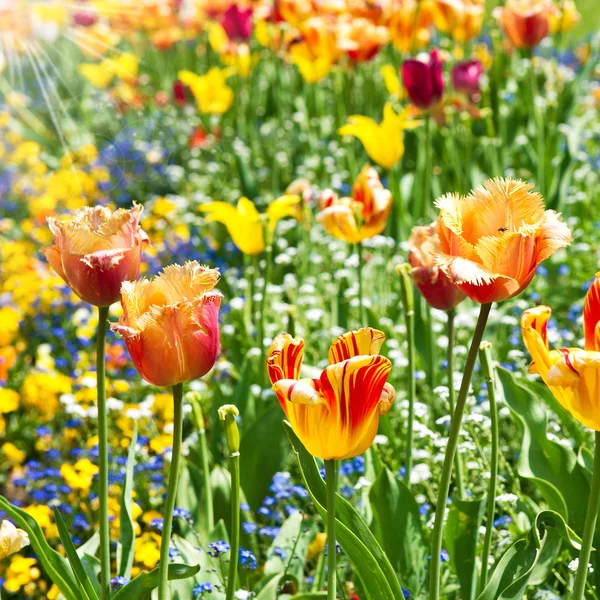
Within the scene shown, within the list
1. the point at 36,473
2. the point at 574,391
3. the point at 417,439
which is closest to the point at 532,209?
the point at 574,391

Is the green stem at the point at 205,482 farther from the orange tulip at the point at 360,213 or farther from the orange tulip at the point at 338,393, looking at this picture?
the orange tulip at the point at 360,213

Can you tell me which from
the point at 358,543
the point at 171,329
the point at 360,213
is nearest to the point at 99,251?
the point at 171,329

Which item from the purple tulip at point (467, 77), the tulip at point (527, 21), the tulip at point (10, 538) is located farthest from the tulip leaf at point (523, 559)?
the tulip at point (527, 21)

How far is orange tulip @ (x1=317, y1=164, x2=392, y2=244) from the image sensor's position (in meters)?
2.18

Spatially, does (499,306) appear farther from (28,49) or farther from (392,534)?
(28,49)

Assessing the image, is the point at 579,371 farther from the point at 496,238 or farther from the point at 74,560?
the point at 74,560

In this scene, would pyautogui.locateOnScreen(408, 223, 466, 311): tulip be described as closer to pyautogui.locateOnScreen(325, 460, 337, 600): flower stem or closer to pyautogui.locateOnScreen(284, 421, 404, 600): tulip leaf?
pyautogui.locateOnScreen(284, 421, 404, 600): tulip leaf

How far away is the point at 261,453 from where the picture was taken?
2.20 m

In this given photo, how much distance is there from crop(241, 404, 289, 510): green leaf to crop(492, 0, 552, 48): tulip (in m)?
2.23

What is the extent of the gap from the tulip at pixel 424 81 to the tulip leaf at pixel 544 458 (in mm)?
1302

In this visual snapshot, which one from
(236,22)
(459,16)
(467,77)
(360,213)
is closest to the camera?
(360,213)

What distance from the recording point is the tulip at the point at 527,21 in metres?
3.69

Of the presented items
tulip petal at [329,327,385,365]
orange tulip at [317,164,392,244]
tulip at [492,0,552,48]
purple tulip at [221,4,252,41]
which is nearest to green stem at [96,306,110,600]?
tulip petal at [329,327,385,365]

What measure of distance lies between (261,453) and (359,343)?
1.04 meters
